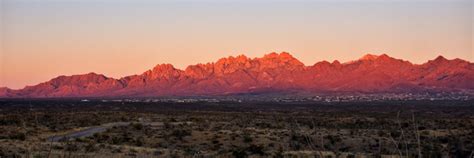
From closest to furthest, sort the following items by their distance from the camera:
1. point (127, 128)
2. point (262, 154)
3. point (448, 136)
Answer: point (262, 154)
point (448, 136)
point (127, 128)

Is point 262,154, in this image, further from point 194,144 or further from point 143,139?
point 143,139

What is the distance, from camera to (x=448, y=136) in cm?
4047

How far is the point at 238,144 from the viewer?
35812 mm

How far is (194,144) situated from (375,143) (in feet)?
40.1

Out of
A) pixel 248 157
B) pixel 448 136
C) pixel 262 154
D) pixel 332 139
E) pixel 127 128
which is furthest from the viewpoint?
pixel 127 128

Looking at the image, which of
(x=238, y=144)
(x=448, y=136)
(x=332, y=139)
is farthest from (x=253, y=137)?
(x=448, y=136)

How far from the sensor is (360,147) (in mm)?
35438

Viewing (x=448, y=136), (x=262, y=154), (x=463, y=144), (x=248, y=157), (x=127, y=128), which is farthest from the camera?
(x=127, y=128)

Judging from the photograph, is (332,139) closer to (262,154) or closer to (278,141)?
(278,141)

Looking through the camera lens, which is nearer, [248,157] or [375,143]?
[248,157]

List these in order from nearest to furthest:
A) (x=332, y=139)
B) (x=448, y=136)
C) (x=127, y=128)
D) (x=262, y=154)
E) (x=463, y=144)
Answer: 1. (x=262, y=154)
2. (x=463, y=144)
3. (x=332, y=139)
4. (x=448, y=136)
5. (x=127, y=128)

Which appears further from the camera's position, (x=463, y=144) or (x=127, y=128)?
(x=127, y=128)

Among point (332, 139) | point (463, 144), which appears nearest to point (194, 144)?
point (332, 139)

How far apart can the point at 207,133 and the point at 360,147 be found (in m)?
11.9
